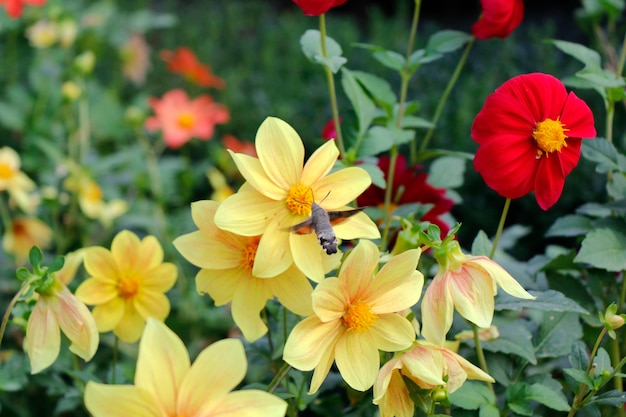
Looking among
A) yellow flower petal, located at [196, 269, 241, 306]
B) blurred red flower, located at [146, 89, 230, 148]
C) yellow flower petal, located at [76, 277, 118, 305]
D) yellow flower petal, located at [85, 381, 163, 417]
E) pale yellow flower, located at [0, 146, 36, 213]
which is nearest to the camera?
yellow flower petal, located at [85, 381, 163, 417]

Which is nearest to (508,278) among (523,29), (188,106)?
(188,106)

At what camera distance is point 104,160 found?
1.90 metres

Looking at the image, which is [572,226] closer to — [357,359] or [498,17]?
[498,17]

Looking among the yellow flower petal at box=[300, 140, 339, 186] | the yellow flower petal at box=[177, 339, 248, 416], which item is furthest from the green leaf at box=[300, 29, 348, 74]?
the yellow flower petal at box=[177, 339, 248, 416]

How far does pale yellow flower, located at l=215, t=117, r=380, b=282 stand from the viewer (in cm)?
65

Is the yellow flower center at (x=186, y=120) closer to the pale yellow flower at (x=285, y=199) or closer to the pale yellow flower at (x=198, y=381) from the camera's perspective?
the pale yellow flower at (x=285, y=199)

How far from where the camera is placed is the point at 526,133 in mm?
716

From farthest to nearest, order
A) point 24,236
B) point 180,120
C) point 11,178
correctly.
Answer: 1. point 180,120
2. point 24,236
3. point 11,178

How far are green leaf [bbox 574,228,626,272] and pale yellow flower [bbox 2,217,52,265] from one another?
45.1 inches

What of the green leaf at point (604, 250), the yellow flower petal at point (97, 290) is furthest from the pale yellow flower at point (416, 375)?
the yellow flower petal at point (97, 290)

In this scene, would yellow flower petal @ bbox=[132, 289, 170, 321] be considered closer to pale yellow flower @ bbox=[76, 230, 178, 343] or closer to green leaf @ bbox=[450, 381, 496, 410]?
pale yellow flower @ bbox=[76, 230, 178, 343]

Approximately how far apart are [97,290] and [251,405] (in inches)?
13.8

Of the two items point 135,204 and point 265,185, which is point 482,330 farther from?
point 135,204

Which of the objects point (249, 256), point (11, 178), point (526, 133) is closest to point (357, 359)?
point (249, 256)
